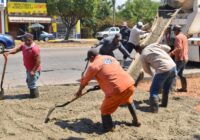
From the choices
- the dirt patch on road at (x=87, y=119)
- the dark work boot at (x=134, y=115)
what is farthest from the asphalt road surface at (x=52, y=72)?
the dark work boot at (x=134, y=115)

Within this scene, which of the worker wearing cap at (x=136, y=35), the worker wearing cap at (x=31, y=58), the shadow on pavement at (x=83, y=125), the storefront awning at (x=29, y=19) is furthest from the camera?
the storefront awning at (x=29, y=19)

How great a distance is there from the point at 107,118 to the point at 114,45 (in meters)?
4.55

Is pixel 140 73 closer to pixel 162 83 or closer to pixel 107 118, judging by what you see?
pixel 162 83

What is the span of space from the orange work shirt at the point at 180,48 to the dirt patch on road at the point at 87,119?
962 mm

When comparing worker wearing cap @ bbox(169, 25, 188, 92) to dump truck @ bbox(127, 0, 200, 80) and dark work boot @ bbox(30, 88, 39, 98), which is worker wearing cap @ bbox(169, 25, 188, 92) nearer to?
dump truck @ bbox(127, 0, 200, 80)

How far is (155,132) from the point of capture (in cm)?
653

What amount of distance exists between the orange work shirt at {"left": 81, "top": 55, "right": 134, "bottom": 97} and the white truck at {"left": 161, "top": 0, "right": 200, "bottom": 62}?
8201 mm

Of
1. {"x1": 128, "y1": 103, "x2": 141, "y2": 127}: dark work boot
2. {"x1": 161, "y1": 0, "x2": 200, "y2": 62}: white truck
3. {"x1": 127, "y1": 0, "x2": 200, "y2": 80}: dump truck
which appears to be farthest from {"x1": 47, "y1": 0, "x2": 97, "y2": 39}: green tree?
{"x1": 128, "y1": 103, "x2": 141, "y2": 127}: dark work boot

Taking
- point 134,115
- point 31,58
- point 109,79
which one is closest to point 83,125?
point 134,115

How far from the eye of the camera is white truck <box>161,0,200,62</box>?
14.0 m

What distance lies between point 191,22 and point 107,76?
8.74 metres

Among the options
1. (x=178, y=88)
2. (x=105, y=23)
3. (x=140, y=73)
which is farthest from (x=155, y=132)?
(x=105, y=23)

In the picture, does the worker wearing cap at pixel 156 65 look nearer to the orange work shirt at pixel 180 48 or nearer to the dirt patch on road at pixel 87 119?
the dirt patch on road at pixel 87 119

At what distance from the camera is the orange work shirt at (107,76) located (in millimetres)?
6086
